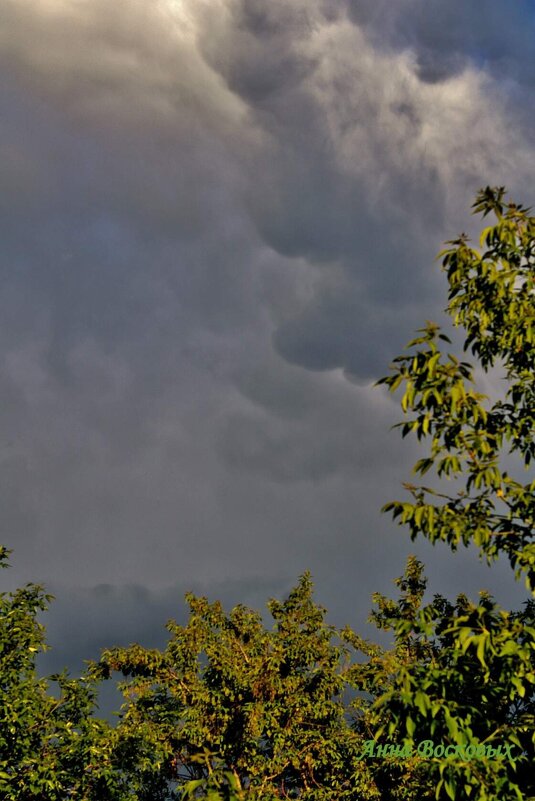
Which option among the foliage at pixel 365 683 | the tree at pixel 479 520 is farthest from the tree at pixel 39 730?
the tree at pixel 479 520

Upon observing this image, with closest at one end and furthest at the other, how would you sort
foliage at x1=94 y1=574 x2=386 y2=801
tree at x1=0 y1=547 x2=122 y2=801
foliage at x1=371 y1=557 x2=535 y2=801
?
1. foliage at x1=371 y1=557 x2=535 y2=801
2. tree at x1=0 y1=547 x2=122 y2=801
3. foliage at x1=94 y1=574 x2=386 y2=801

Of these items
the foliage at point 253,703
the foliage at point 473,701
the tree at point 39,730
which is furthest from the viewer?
the foliage at point 253,703

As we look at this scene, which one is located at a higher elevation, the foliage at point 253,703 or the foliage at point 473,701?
the foliage at point 253,703

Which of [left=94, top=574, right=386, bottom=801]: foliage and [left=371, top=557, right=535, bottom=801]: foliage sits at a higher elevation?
[left=94, top=574, right=386, bottom=801]: foliage

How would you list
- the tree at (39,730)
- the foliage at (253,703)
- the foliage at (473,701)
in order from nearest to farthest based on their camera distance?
1. the foliage at (473,701)
2. the tree at (39,730)
3. the foliage at (253,703)

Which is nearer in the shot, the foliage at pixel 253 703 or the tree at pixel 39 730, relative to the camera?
the tree at pixel 39 730

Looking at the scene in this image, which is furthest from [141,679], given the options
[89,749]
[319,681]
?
[89,749]

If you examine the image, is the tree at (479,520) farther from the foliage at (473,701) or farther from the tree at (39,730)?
the tree at (39,730)

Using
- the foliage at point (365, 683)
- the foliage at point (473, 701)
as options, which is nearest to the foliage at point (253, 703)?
the foliage at point (365, 683)

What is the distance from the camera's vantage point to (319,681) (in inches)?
1245

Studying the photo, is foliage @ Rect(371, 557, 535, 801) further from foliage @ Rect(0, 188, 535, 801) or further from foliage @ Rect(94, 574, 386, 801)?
foliage @ Rect(94, 574, 386, 801)

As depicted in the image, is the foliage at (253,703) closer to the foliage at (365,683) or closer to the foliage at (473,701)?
the foliage at (365,683)

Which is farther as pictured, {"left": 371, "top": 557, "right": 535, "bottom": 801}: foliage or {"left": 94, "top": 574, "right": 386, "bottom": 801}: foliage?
{"left": 94, "top": 574, "right": 386, "bottom": 801}: foliage

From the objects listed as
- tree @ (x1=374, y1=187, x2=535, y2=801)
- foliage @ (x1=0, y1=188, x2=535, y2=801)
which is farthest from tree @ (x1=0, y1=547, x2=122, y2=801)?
tree @ (x1=374, y1=187, x2=535, y2=801)
